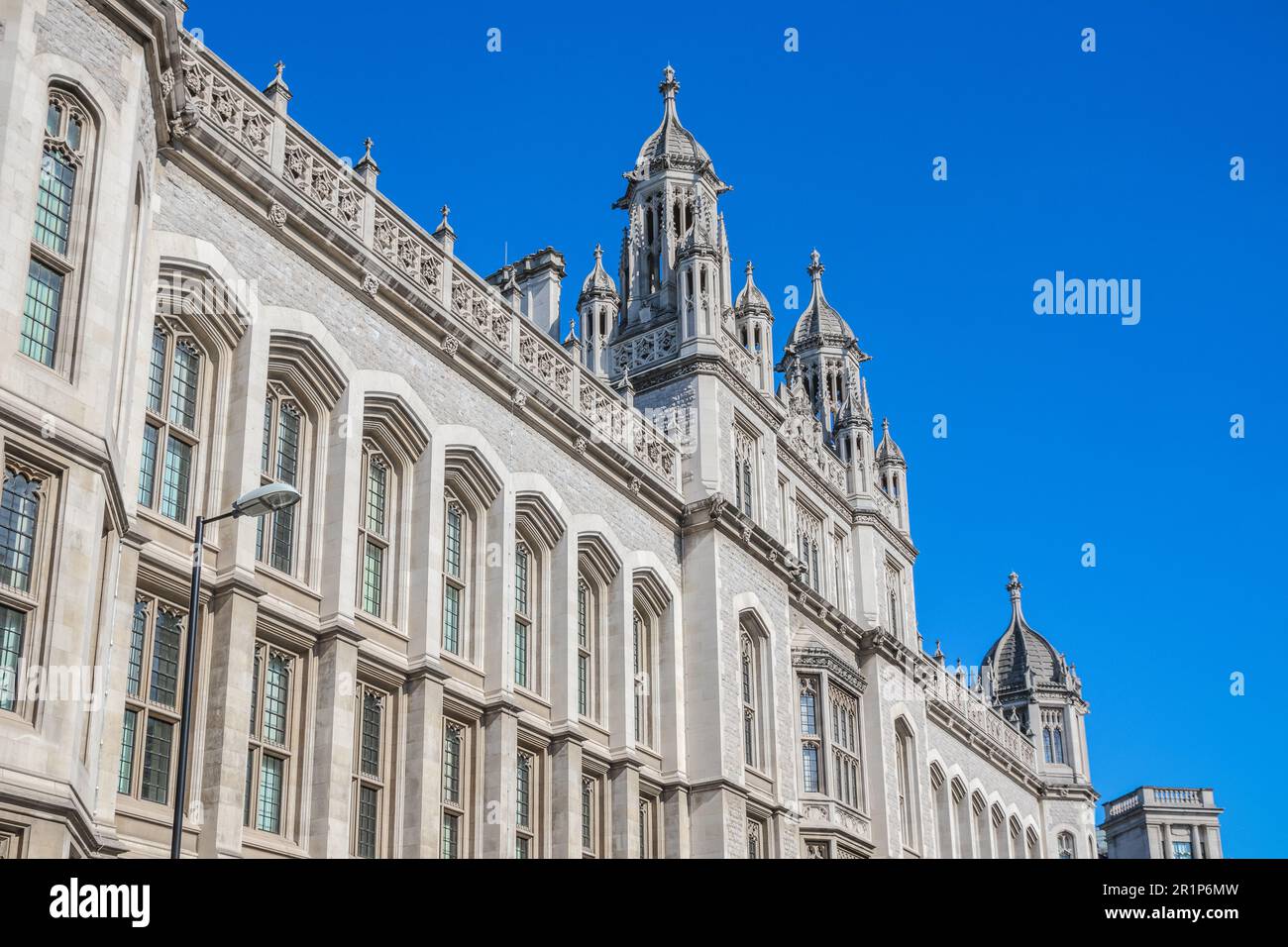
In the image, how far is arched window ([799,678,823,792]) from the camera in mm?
36000

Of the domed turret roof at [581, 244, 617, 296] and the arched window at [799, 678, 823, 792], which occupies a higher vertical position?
the domed turret roof at [581, 244, 617, 296]

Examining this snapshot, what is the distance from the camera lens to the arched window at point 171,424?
63.7 feet

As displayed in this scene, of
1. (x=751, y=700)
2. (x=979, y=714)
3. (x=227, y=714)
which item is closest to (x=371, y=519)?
(x=227, y=714)

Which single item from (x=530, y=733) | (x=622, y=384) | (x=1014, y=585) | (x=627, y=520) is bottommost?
(x=530, y=733)

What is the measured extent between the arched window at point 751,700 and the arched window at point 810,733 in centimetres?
317

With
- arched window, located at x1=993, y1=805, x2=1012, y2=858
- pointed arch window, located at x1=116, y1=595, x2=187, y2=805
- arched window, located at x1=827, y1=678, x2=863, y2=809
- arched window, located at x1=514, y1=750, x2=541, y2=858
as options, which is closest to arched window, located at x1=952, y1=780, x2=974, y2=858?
arched window, located at x1=993, y1=805, x2=1012, y2=858

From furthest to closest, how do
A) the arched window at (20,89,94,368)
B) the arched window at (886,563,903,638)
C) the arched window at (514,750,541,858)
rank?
the arched window at (886,563,903,638) → the arched window at (514,750,541,858) → the arched window at (20,89,94,368)

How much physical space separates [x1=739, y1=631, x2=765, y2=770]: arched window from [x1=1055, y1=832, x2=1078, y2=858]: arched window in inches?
1121

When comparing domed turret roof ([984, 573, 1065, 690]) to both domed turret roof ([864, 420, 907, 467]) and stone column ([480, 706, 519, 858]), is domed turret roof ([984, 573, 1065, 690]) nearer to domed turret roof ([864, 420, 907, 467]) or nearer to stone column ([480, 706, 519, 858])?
domed turret roof ([864, 420, 907, 467])
